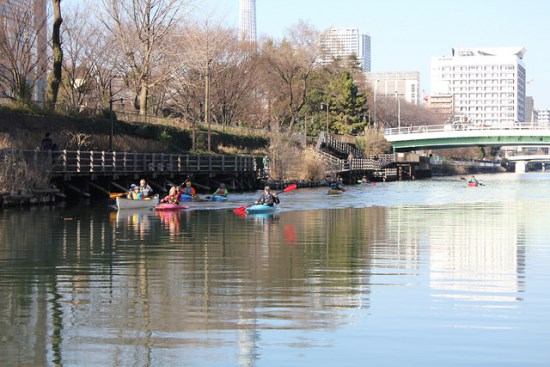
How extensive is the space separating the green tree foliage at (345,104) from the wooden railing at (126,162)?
47625 mm

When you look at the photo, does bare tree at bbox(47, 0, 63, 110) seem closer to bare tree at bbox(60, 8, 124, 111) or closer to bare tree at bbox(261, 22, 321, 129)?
bare tree at bbox(60, 8, 124, 111)

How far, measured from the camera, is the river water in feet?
37.0

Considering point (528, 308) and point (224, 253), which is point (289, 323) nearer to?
point (528, 308)

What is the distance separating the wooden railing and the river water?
15.8m

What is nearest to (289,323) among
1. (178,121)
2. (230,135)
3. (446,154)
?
(178,121)

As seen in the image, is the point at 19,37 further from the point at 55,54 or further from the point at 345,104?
the point at 345,104

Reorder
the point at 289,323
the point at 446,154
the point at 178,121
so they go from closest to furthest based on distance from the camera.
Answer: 1. the point at 289,323
2. the point at 178,121
3. the point at 446,154

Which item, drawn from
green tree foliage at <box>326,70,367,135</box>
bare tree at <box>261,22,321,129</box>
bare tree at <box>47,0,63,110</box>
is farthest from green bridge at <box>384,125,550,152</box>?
bare tree at <box>47,0,63,110</box>

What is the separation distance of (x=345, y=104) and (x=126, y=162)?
6794 cm

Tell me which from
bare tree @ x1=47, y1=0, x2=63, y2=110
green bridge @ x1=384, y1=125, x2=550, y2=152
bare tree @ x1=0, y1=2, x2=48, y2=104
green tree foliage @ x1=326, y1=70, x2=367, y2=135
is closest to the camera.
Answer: bare tree @ x1=47, y1=0, x2=63, y2=110

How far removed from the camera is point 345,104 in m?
120

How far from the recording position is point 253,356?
36.0 feet

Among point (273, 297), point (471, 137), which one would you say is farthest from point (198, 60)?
point (273, 297)

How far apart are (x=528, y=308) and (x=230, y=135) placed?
221 ft
